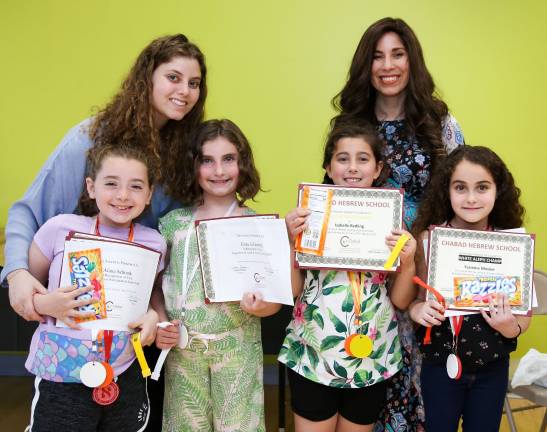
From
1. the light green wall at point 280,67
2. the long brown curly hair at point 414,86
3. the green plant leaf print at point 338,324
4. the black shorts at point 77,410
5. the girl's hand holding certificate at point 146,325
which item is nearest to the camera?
the black shorts at point 77,410

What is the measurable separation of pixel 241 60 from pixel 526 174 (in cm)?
250

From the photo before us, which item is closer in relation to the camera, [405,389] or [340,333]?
[340,333]

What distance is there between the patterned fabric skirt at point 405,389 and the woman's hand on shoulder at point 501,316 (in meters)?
0.37

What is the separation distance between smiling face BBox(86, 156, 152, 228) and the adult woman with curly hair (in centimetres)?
12

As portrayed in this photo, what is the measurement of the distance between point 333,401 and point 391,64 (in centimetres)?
150

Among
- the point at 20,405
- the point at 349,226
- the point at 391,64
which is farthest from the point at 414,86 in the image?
→ the point at 20,405

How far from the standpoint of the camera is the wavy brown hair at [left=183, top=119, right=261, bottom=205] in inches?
85.2

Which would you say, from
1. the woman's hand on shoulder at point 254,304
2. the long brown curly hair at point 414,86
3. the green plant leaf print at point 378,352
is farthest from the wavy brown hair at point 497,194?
the woman's hand on shoulder at point 254,304

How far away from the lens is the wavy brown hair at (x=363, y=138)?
83.1 inches

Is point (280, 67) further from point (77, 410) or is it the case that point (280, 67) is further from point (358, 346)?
point (77, 410)

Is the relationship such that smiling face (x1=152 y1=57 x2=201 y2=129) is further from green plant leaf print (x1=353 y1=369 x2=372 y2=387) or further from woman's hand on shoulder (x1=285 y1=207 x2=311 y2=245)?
green plant leaf print (x1=353 y1=369 x2=372 y2=387)

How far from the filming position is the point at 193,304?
2.01 metres

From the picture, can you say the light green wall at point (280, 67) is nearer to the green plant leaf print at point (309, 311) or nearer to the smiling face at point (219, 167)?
the smiling face at point (219, 167)

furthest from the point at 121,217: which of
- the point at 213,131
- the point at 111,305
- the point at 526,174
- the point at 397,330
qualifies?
the point at 526,174
